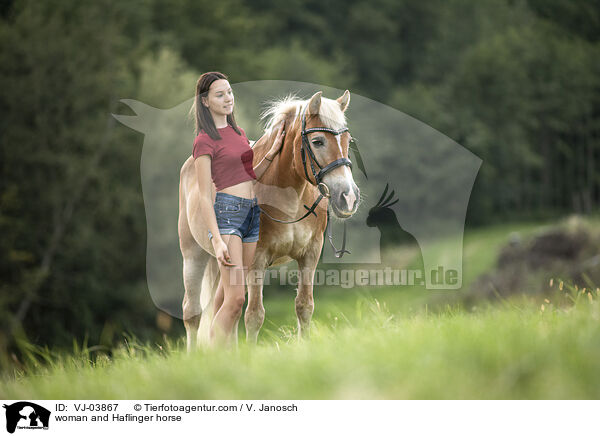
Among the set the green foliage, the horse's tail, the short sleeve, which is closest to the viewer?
the green foliage

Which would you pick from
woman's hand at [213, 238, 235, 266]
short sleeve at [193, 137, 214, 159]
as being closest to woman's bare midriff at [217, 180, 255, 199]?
short sleeve at [193, 137, 214, 159]

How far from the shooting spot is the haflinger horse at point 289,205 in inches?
150

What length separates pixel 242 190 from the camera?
3934 millimetres

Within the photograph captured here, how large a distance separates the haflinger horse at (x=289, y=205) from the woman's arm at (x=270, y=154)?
38mm

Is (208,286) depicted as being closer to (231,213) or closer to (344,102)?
(231,213)

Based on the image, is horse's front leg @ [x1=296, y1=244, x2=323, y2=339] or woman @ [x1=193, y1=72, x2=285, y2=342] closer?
woman @ [x1=193, y1=72, x2=285, y2=342]

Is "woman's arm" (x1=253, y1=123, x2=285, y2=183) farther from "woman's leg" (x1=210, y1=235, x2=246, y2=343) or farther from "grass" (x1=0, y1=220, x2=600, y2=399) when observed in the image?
→ "grass" (x1=0, y1=220, x2=600, y2=399)

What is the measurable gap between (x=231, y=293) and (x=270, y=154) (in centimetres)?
125

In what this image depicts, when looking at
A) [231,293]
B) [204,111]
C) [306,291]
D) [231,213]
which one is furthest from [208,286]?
[204,111]

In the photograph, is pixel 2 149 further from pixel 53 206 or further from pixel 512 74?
pixel 512 74

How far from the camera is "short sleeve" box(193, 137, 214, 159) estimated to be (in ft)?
12.4

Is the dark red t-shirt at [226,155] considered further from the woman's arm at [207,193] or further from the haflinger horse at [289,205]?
the haflinger horse at [289,205]
